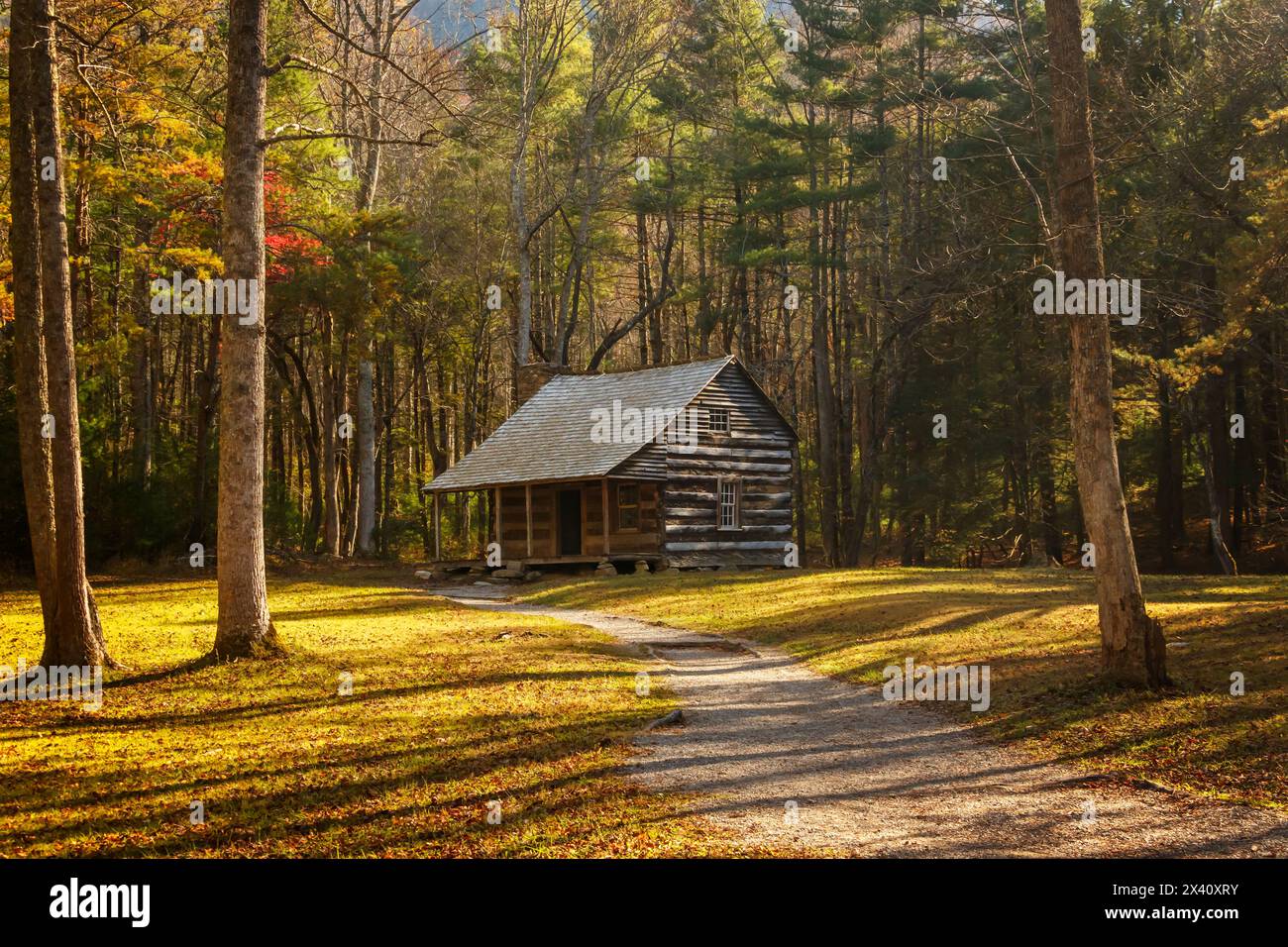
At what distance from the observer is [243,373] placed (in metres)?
13.5

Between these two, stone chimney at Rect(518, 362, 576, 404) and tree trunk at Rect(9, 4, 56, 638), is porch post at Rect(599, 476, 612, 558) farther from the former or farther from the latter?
tree trunk at Rect(9, 4, 56, 638)

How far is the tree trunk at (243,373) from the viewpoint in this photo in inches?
528

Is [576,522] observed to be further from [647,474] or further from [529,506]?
[647,474]

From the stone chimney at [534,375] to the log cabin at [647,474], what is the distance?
8.30 ft

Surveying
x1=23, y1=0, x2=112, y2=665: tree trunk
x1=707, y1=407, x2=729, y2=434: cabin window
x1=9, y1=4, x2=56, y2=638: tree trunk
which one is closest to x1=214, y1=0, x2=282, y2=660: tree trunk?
x1=23, y1=0, x2=112, y2=665: tree trunk

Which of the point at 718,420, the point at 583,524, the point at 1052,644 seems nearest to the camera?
the point at 1052,644

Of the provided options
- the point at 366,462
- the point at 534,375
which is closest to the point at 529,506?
the point at 534,375

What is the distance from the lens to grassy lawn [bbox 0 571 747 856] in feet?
23.9

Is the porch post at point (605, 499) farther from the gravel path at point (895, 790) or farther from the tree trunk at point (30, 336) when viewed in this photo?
the tree trunk at point (30, 336)

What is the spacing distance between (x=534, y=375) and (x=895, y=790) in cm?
Answer: 3460

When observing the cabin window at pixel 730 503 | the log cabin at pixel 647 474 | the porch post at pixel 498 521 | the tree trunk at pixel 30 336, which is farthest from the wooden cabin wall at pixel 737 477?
the tree trunk at pixel 30 336

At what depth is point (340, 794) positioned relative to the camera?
27.2 feet
